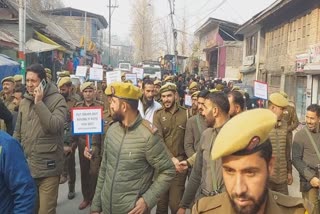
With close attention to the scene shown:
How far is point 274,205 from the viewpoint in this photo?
1.90 meters

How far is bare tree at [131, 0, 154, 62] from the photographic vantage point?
7625cm

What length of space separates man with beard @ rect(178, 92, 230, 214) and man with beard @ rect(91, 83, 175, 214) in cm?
23

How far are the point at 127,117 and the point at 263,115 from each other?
2.10 meters

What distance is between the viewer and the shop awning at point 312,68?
14.0m

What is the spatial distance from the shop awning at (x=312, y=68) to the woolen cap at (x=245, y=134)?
12.9 meters

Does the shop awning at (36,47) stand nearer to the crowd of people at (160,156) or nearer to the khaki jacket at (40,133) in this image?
the crowd of people at (160,156)

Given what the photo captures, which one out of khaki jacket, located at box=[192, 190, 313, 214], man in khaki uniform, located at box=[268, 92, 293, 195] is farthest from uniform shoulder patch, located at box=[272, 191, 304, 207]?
man in khaki uniform, located at box=[268, 92, 293, 195]

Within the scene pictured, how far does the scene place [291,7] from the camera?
731 inches

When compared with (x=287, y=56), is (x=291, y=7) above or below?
above

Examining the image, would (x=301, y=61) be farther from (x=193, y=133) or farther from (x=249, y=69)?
(x=193, y=133)

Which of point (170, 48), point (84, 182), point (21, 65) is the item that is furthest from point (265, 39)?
point (170, 48)

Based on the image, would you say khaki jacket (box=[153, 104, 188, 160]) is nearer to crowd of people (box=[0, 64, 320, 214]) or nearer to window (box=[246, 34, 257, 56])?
crowd of people (box=[0, 64, 320, 214])

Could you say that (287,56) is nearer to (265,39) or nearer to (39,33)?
(265,39)

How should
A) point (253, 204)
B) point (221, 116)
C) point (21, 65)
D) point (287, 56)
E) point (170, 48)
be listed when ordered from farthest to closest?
1. point (170, 48)
2. point (287, 56)
3. point (21, 65)
4. point (221, 116)
5. point (253, 204)
